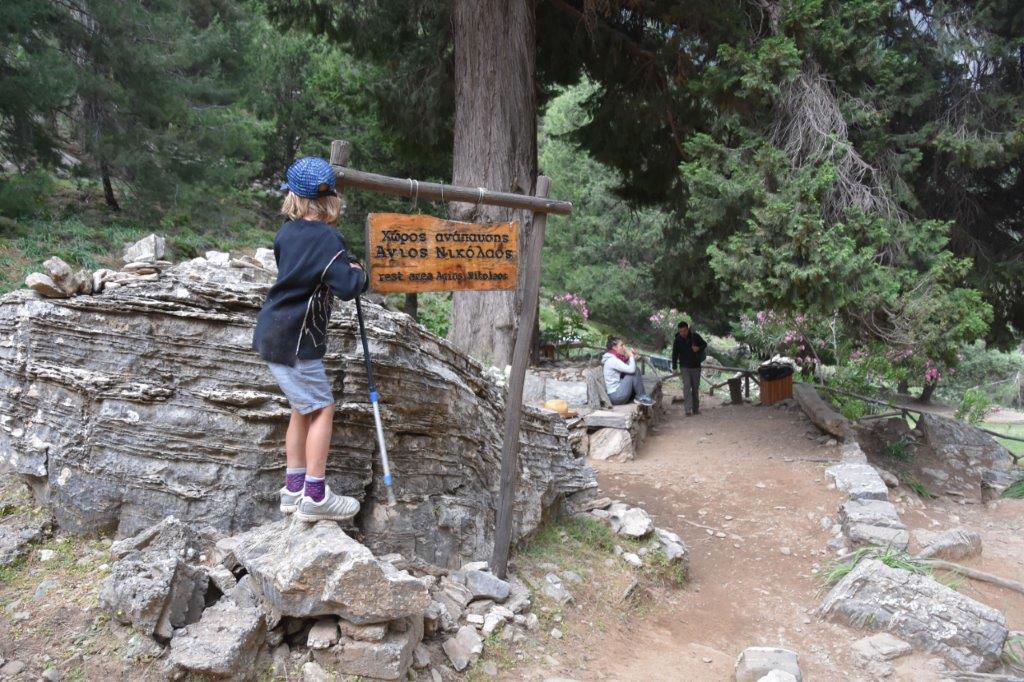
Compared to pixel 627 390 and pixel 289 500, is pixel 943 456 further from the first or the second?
pixel 289 500

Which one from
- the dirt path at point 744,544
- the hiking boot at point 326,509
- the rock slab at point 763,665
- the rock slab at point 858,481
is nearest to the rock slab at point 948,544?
the dirt path at point 744,544

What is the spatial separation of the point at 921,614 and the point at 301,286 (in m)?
4.92

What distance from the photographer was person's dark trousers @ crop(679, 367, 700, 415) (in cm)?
1292

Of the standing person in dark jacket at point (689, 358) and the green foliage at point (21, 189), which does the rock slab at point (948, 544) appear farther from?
the green foliage at point (21, 189)

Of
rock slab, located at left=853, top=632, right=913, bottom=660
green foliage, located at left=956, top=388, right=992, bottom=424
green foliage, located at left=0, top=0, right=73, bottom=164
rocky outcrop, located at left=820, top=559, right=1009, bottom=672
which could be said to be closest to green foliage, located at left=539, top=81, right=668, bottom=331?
green foliage, located at left=956, top=388, right=992, bottom=424

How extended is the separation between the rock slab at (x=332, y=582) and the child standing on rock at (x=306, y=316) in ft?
0.95

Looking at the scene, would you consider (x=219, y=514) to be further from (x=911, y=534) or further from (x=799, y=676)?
(x=911, y=534)

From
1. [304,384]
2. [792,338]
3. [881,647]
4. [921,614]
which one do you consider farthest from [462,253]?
[792,338]

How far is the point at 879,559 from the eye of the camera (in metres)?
6.12

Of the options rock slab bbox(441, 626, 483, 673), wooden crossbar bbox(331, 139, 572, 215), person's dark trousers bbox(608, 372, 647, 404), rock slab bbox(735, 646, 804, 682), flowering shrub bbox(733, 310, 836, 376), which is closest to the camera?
rock slab bbox(441, 626, 483, 673)

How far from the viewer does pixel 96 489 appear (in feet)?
13.3

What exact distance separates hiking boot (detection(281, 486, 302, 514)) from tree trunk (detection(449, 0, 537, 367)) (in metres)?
6.33

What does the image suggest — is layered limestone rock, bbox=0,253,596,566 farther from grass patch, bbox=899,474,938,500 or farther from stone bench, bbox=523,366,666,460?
grass patch, bbox=899,474,938,500

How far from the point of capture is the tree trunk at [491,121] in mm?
10148
